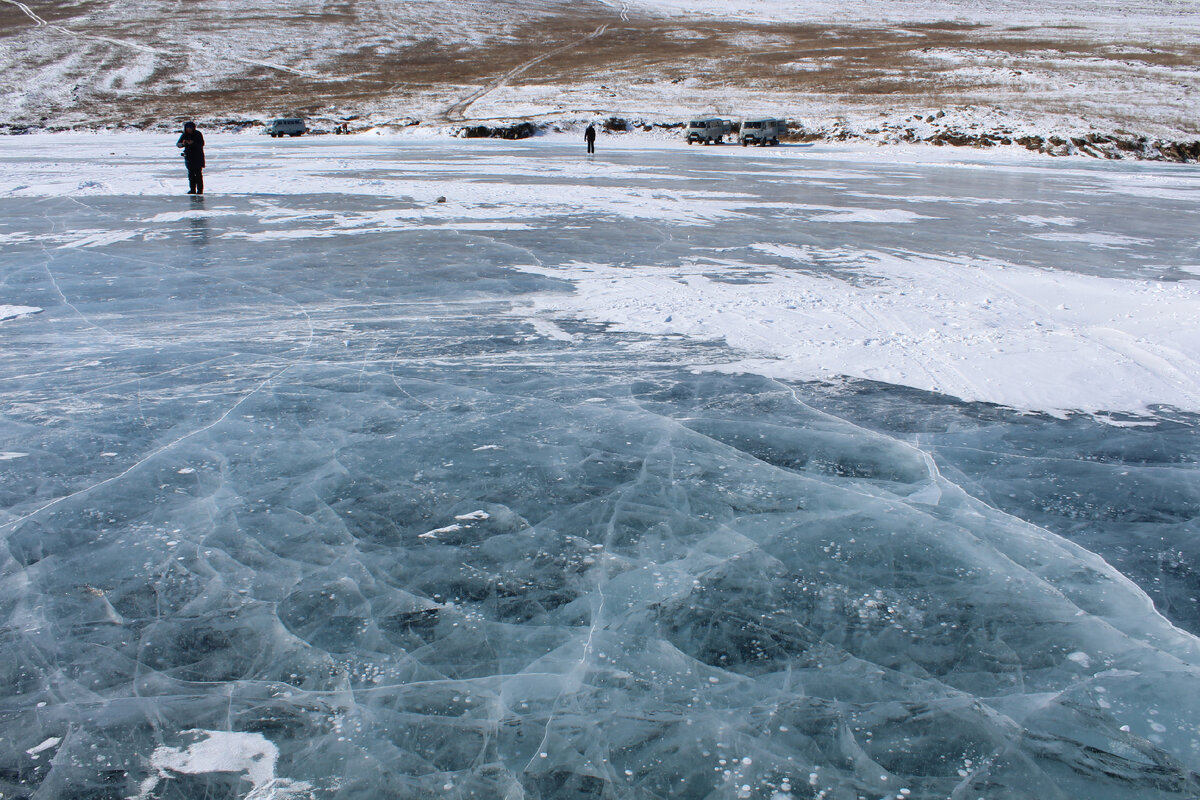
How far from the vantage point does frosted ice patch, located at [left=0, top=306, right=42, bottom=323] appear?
22.3 ft

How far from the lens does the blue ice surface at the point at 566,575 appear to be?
2445mm

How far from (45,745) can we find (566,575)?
1691 mm

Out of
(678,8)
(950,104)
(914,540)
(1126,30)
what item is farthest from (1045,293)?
(678,8)

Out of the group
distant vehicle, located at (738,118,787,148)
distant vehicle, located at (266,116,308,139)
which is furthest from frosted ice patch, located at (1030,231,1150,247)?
distant vehicle, located at (266,116,308,139)

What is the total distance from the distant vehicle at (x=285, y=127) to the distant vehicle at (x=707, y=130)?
53.8ft

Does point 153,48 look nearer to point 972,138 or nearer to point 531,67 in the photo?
point 531,67

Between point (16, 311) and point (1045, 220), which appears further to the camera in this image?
point (1045, 220)

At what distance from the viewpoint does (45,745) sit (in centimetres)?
244

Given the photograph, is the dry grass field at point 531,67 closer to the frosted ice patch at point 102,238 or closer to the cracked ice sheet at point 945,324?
the cracked ice sheet at point 945,324

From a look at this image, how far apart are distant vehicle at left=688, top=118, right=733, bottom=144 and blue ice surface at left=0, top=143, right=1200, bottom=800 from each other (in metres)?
27.7

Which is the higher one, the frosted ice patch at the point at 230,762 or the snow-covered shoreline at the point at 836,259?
the snow-covered shoreline at the point at 836,259

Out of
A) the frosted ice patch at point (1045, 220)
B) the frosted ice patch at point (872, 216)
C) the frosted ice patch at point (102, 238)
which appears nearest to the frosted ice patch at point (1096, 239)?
the frosted ice patch at point (1045, 220)

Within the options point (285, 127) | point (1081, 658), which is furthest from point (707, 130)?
point (1081, 658)

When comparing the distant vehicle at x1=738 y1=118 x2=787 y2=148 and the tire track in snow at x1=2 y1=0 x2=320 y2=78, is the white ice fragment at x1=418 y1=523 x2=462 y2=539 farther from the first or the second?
the tire track in snow at x1=2 y1=0 x2=320 y2=78
